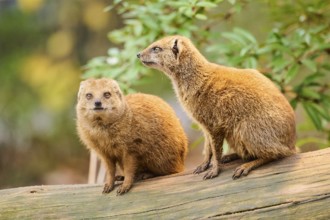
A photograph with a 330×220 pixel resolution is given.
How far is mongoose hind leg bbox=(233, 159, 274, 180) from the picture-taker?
12.3 feet

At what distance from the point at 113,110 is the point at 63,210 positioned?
0.64 m

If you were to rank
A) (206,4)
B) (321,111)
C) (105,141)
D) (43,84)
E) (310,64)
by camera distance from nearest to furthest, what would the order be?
(105,141) → (206,4) → (310,64) → (321,111) → (43,84)

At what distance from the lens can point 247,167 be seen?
12.4ft

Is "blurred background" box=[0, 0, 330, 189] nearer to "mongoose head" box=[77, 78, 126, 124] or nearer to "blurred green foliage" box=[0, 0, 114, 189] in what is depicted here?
"blurred green foliage" box=[0, 0, 114, 189]

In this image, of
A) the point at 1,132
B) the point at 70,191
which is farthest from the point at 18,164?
the point at 70,191

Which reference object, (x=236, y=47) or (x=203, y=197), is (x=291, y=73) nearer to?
(x=236, y=47)

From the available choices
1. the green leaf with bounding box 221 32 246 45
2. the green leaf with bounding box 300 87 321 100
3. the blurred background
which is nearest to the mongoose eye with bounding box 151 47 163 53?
the green leaf with bounding box 221 32 246 45

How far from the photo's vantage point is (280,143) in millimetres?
3777

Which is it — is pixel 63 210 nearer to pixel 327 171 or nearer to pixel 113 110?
pixel 113 110

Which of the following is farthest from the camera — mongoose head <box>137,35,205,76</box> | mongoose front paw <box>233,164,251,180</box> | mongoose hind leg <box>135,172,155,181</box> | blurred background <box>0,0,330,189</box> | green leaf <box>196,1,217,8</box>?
blurred background <box>0,0,330,189</box>

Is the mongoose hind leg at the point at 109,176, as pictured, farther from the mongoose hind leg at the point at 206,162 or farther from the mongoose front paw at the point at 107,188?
the mongoose hind leg at the point at 206,162

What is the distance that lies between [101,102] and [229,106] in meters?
0.74

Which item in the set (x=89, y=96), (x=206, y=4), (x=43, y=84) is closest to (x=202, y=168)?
(x=89, y=96)

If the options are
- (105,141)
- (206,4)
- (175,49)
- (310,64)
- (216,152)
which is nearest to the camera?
(216,152)
